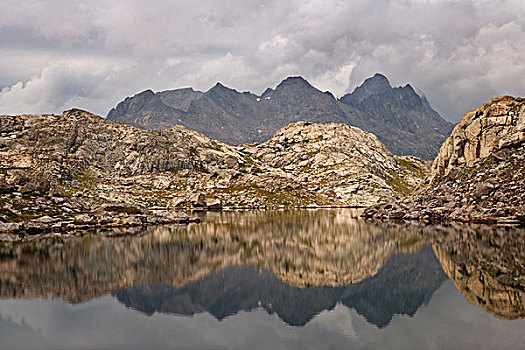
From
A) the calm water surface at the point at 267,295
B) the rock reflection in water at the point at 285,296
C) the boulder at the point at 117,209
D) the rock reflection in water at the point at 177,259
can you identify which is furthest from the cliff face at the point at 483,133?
the boulder at the point at 117,209

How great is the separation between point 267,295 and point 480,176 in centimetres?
9698

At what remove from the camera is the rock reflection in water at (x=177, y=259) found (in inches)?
1834

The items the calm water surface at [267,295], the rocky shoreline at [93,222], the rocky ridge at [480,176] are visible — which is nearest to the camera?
the calm water surface at [267,295]

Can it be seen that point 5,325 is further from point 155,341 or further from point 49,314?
point 155,341

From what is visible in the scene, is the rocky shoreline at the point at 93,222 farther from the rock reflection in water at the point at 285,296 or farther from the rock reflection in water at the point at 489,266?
the rock reflection in water at the point at 489,266

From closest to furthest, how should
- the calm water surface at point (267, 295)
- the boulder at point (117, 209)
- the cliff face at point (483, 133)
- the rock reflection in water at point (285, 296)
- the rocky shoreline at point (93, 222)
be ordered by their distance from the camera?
the calm water surface at point (267, 295)
the rock reflection in water at point (285, 296)
the rocky shoreline at point (93, 222)
the boulder at point (117, 209)
the cliff face at point (483, 133)

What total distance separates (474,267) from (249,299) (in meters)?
27.5

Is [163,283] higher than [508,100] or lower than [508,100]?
lower

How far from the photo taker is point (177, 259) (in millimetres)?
61406

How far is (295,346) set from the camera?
87.6 feet

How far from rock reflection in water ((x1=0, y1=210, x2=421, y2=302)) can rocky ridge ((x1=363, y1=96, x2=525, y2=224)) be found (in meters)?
31.0

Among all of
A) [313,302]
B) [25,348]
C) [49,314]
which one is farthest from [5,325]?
[313,302]

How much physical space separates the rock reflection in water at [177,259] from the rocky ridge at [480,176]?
102 feet

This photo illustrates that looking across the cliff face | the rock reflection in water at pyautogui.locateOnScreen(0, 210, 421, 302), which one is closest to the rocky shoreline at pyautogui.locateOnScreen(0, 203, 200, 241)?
the rock reflection in water at pyautogui.locateOnScreen(0, 210, 421, 302)
